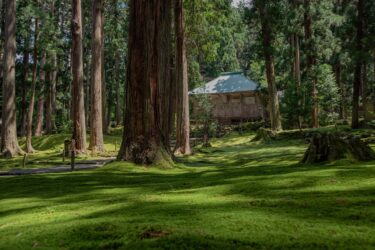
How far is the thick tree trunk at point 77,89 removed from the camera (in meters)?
23.7

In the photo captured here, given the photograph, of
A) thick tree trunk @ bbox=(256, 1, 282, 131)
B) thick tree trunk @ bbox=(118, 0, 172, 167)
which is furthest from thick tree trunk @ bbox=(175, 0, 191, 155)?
thick tree trunk @ bbox=(256, 1, 282, 131)

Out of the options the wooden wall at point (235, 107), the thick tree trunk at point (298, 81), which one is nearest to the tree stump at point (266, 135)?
the thick tree trunk at point (298, 81)

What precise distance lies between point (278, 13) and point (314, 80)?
567 centimetres

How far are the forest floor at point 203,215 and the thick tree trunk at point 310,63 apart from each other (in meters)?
27.4

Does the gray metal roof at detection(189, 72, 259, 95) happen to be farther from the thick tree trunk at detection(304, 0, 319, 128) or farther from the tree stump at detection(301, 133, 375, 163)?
the tree stump at detection(301, 133, 375, 163)

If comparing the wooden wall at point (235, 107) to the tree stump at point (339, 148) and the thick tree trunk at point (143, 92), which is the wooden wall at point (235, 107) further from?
the tree stump at point (339, 148)

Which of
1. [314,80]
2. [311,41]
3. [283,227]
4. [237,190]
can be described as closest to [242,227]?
[283,227]

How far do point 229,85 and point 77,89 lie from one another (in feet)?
92.0

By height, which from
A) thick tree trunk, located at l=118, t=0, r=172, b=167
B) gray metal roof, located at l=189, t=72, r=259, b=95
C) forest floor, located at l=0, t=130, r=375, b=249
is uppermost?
gray metal roof, located at l=189, t=72, r=259, b=95

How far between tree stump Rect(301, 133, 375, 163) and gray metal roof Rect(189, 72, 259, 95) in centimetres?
3676

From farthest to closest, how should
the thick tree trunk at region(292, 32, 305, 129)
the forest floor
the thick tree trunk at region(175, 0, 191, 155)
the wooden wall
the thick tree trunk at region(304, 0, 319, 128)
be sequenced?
the wooden wall < the thick tree trunk at region(292, 32, 305, 129) < the thick tree trunk at region(304, 0, 319, 128) < the thick tree trunk at region(175, 0, 191, 155) < the forest floor

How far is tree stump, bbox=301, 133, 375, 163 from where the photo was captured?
1053 centimetres

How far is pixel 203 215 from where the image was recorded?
509 centimetres

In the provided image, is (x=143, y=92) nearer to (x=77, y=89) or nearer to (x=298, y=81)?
(x=77, y=89)
